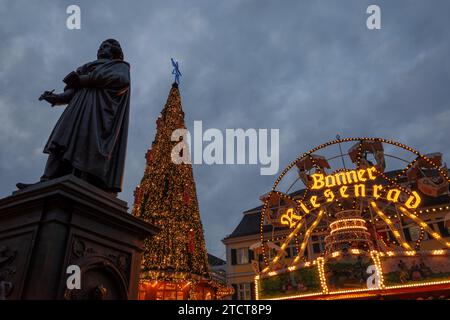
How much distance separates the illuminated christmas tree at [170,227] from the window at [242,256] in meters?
16.4

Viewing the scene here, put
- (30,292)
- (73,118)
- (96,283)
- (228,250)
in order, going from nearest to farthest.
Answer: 1. (30,292)
2. (96,283)
3. (73,118)
4. (228,250)

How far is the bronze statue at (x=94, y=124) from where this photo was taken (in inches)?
188

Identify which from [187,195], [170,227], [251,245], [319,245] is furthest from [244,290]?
[170,227]

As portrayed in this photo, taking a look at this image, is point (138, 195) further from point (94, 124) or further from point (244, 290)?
point (244, 290)

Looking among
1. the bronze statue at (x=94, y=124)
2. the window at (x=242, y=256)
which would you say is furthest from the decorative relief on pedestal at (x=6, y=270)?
the window at (x=242, y=256)

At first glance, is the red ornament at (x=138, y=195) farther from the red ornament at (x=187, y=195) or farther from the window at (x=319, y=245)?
the window at (x=319, y=245)

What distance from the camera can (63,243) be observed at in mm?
3715

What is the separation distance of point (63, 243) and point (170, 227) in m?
16.0

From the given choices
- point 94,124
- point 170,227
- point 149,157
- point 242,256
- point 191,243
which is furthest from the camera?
point 242,256

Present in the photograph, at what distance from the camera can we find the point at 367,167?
2119 centimetres

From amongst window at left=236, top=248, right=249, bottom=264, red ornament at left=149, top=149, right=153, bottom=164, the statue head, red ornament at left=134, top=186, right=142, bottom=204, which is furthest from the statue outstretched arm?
window at left=236, top=248, right=249, bottom=264
